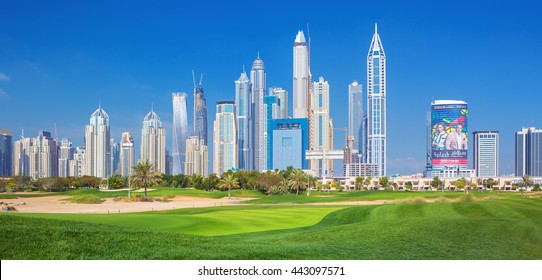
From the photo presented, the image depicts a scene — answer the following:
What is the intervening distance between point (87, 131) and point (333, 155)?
141753mm

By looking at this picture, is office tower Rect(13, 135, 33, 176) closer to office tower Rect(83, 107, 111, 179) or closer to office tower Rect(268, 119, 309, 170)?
office tower Rect(83, 107, 111, 179)

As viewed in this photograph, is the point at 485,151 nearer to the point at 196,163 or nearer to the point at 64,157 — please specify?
the point at 196,163

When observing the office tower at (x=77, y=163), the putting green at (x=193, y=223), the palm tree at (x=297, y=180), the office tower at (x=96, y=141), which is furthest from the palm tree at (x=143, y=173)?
the putting green at (x=193, y=223)

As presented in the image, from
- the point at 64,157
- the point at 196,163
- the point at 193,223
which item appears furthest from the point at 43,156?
the point at 196,163

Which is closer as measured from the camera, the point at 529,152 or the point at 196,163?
the point at 529,152

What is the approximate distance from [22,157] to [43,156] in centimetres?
175

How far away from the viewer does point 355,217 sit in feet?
93.1

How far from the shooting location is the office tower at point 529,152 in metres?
58.0

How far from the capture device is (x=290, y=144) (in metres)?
172

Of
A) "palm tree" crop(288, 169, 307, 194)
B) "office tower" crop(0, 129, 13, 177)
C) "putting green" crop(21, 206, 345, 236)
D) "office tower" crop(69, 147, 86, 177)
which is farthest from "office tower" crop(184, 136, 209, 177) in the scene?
"office tower" crop(0, 129, 13, 177)

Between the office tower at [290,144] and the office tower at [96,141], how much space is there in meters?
129

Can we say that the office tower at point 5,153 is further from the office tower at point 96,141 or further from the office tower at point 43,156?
the office tower at point 96,141
